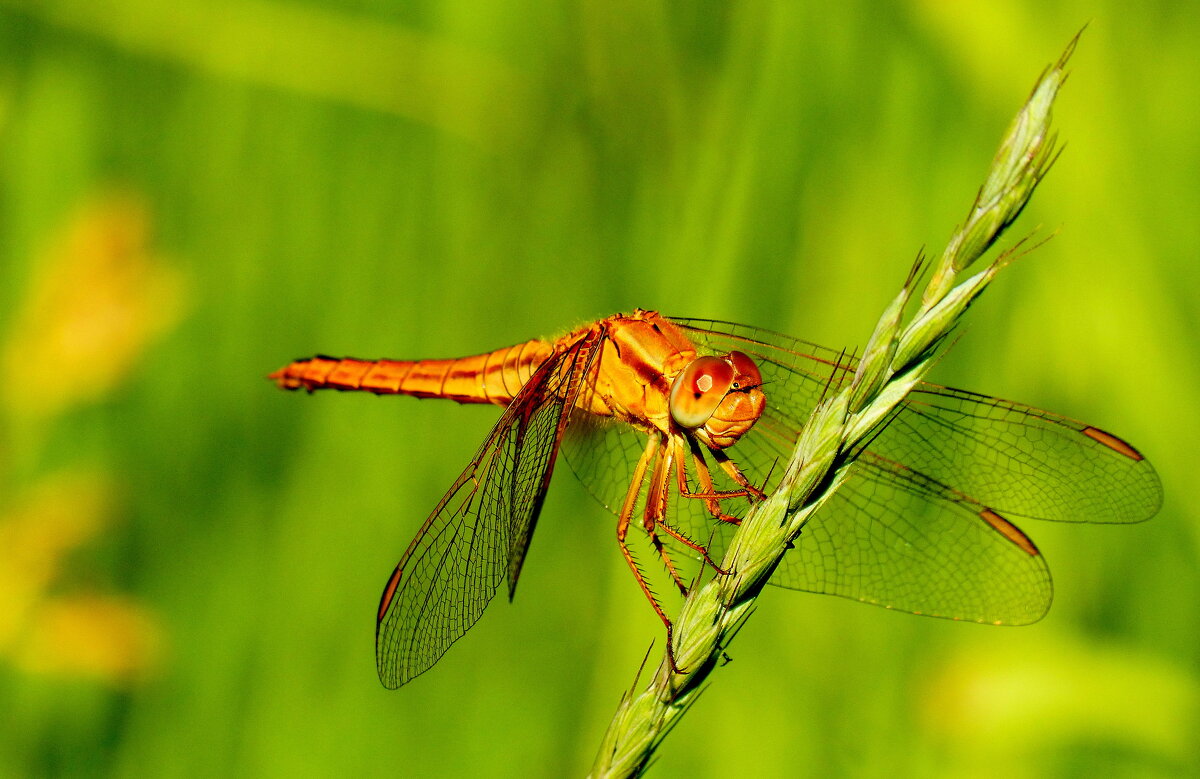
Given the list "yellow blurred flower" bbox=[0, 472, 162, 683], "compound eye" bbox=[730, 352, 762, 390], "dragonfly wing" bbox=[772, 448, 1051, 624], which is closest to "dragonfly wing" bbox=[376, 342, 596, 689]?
"compound eye" bbox=[730, 352, 762, 390]

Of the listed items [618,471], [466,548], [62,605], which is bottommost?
[62,605]

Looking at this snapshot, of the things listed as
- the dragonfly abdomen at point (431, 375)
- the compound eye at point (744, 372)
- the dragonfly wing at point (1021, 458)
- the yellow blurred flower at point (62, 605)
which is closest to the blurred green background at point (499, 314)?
the yellow blurred flower at point (62, 605)

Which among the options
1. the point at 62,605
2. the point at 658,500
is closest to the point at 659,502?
the point at 658,500

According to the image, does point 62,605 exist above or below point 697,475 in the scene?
below

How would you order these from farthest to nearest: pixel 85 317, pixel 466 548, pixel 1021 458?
pixel 85 317 → pixel 1021 458 → pixel 466 548

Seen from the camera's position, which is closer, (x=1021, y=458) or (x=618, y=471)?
(x=1021, y=458)

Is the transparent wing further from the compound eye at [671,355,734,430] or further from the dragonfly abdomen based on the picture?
the dragonfly abdomen

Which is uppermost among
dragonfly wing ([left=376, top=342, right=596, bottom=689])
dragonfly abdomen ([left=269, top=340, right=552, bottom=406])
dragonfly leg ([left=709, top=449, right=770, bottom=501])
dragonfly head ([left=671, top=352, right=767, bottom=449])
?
dragonfly head ([left=671, top=352, right=767, bottom=449])

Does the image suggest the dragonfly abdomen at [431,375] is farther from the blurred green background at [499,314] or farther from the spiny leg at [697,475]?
the spiny leg at [697,475]

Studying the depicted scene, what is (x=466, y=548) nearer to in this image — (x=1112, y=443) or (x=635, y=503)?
(x=635, y=503)
